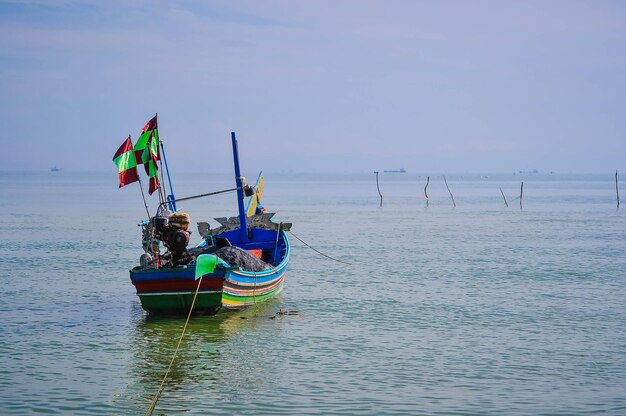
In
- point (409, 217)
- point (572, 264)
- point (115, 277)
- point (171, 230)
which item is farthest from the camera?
point (409, 217)

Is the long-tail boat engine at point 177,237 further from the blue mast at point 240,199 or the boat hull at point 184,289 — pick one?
the blue mast at point 240,199

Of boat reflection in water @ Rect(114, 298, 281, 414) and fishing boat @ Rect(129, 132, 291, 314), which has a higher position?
fishing boat @ Rect(129, 132, 291, 314)

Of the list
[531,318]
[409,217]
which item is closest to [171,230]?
[531,318]

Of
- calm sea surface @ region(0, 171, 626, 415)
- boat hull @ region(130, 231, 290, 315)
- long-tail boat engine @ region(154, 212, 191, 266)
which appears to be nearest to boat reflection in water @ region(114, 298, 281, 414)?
calm sea surface @ region(0, 171, 626, 415)

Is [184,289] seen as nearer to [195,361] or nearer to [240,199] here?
[195,361]

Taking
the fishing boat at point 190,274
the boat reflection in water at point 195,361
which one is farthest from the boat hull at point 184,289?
the boat reflection in water at point 195,361

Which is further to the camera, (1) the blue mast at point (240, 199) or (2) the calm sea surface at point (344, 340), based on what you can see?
(1) the blue mast at point (240, 199)

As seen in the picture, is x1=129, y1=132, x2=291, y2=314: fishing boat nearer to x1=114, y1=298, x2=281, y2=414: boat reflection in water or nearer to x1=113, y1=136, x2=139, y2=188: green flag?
x1=114, y1=298, x2=281, y2=414: boat reflection in water

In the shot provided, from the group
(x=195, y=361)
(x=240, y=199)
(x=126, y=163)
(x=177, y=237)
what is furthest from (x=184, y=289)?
(x=240, y=199)

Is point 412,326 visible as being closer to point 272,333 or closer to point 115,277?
point 272,333

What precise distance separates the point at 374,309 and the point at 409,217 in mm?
42082

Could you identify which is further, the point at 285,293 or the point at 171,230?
the point at 285,293

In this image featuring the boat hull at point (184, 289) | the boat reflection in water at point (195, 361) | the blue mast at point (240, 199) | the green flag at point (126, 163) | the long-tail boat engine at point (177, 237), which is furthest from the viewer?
the blue mast at point (240, 199)

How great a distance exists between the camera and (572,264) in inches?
1224
